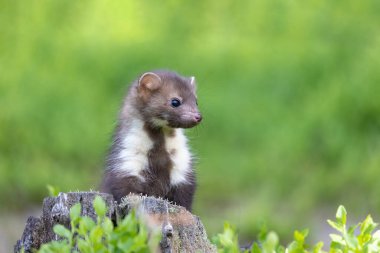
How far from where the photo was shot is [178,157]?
21.7 ft

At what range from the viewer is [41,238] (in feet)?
16.6

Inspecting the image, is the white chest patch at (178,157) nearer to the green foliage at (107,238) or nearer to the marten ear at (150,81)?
the marten ear at (150,81)

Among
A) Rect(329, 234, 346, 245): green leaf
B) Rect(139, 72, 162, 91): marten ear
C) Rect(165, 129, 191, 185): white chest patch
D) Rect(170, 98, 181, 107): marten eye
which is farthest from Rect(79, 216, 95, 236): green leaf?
Rect(139, 72, 162, 91): marten ear

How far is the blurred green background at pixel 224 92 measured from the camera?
1191cm

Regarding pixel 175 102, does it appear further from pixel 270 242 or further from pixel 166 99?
pixel 270 242

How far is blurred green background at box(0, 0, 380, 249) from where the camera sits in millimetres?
11914

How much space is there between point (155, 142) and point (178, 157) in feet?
0.55

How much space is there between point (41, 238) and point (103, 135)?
6.97 meters

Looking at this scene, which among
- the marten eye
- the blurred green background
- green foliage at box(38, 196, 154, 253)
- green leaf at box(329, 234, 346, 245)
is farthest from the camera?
the blurred green background

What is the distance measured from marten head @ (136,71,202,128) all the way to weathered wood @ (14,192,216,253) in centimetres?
183

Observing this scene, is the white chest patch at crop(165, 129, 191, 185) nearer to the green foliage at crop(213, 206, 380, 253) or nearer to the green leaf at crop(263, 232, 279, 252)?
the green foliage at crop(213, 206, 380, 253)

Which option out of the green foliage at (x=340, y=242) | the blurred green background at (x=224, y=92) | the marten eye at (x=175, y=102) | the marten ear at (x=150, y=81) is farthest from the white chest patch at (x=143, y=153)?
the blurred green background at (x=224, y=92)

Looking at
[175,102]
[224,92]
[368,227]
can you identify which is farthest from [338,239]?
[224,92]

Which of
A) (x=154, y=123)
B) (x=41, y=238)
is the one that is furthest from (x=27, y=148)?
(x=41, y=238)
